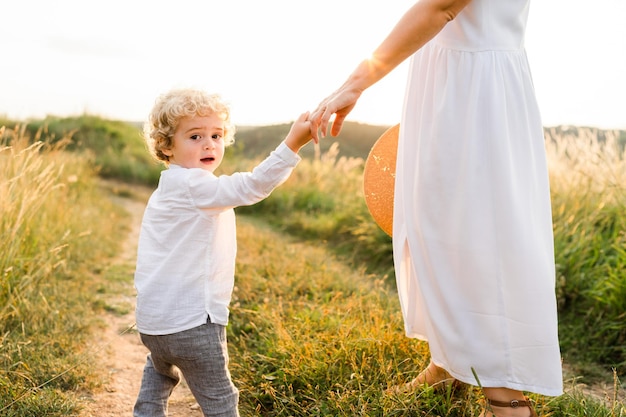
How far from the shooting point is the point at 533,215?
188 cm

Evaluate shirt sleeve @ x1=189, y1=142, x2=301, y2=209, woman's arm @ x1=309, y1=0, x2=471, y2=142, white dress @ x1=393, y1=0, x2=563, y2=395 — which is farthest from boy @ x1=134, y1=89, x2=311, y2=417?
white dress @ x1=393, y1=0, x2=563, y2=395

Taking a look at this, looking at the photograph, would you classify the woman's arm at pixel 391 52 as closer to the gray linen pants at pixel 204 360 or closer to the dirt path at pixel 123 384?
the gray linen pants at pixel 204 360

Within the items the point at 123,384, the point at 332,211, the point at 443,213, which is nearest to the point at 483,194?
the point at 443,213

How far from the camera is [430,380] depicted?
2354 mm

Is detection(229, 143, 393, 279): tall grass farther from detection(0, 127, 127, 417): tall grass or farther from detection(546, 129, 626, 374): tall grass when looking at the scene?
detection(0, 127, 127, 417): tall grass

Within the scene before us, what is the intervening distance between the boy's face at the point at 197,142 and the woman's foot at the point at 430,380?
119cm

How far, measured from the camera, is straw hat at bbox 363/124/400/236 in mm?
2377

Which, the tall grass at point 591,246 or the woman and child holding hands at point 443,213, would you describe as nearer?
the woman and child holding hands at point 443,213

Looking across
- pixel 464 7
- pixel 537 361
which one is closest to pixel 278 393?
pixel 537 361

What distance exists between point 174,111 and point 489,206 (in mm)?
1164

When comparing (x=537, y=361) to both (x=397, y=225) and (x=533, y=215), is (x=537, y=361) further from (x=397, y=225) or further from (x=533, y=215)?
(x=397, y=225)

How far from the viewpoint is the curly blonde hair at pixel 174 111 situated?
6.89 feet

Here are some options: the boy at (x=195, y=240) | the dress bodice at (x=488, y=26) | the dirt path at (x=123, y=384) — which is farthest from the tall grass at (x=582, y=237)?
the boy at (x=195, y=240)

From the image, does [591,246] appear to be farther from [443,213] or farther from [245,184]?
[245,184]
